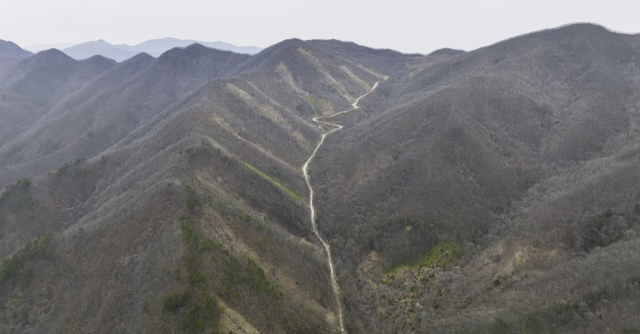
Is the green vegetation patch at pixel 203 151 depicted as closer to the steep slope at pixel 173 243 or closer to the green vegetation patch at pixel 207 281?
the steep slope at pixel 173 243

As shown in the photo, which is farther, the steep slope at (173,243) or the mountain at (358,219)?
the mountain at (358,219)

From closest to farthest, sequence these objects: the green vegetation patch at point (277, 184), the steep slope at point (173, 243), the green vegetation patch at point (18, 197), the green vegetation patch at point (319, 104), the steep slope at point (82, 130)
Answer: the steep slope at point (173, 243) → the green vegetation patch at point (18, 197) → the green vegetation patch at point (277, 184) → the steep slope at point (82, 130) → the green vegetation patch at point (319, 104)

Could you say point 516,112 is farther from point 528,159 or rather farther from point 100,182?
point 100,182

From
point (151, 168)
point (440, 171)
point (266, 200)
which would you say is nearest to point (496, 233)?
point (440, 171)

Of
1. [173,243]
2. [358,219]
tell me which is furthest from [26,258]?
[358,219]

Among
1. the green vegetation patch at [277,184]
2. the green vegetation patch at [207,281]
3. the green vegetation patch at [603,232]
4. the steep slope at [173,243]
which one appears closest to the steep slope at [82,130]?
the steep slope at [173,243]
